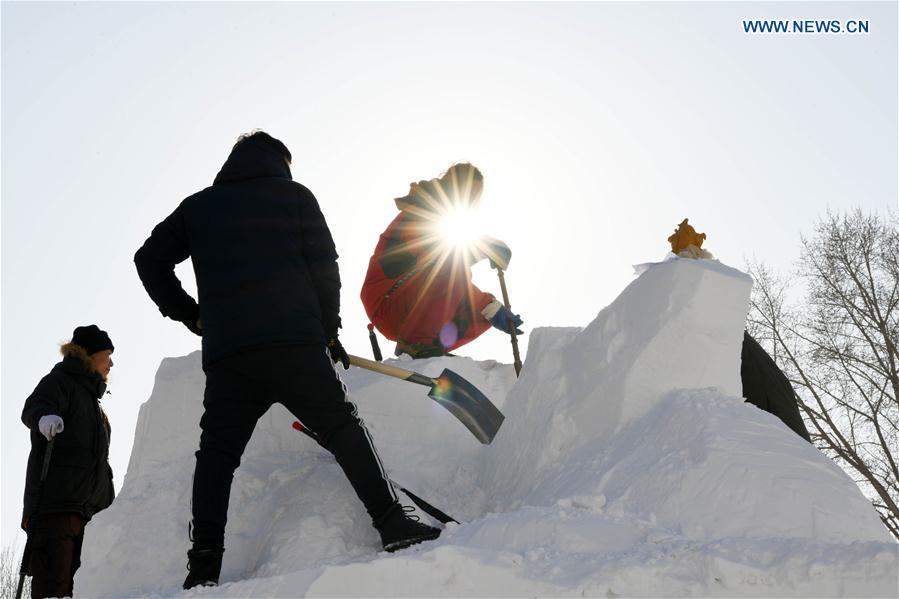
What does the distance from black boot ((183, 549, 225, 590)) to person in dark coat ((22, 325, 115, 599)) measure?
5.32 ft

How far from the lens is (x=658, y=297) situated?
313 cm

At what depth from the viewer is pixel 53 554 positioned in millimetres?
3803

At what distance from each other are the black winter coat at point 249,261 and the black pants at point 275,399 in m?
0.07

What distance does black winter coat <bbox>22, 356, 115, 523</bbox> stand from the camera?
3.87 metres

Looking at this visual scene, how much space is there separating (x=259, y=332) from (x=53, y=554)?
205 cm

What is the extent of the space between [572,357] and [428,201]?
1.83 meters

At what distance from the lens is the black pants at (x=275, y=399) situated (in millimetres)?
2604

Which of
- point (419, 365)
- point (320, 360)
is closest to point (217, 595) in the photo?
point (320, 360)

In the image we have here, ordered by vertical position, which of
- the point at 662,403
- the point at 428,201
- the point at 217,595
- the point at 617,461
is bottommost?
the point at 217,595

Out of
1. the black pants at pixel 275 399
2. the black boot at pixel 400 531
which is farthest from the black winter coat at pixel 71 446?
the black boot at pixel 400 531

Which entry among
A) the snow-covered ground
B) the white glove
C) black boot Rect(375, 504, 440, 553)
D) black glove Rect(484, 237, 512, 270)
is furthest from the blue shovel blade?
the white glove

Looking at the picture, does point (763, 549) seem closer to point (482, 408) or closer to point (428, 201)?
point (482, 408)

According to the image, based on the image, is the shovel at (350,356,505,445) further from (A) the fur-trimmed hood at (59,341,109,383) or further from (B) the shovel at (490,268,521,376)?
(A) the fur-trimmed hood at (59,341,109,383)

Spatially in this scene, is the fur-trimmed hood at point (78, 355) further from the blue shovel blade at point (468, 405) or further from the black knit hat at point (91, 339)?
the blue shovel blade at point (468, 405)
